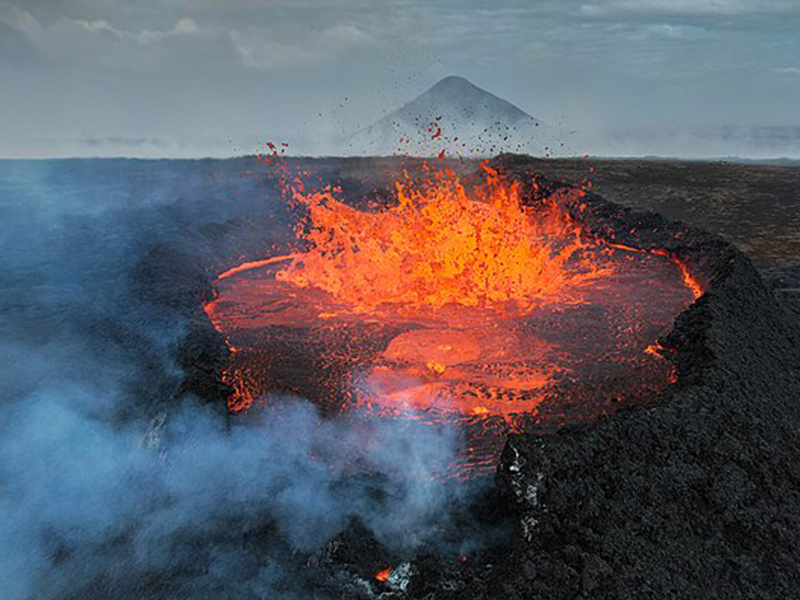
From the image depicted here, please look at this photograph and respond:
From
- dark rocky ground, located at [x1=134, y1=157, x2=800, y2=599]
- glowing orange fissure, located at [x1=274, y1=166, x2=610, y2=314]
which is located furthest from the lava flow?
dark rocky ground, located at [x1=134, y1=157, x2=800, y2=599]

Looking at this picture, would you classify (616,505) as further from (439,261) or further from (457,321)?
(439,261)

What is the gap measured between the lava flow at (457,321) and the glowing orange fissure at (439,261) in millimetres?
29

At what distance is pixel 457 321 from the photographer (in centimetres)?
650

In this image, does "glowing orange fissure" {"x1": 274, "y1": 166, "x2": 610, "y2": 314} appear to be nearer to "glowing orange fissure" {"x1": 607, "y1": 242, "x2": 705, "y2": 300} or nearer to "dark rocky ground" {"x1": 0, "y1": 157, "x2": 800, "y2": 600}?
"glowing orange fissure" {"x1": 607, "y1": 242, "x2": 705, "y2": 300}

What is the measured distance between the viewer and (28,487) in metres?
4.47

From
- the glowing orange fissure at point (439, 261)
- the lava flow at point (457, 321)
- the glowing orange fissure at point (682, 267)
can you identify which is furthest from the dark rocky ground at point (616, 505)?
the glowing orange fissure at point (439, 261)

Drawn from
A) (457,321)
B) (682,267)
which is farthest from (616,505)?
(682,267)

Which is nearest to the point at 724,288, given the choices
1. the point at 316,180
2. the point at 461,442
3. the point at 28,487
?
the point at 461,442

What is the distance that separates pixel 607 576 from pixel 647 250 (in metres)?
7.68

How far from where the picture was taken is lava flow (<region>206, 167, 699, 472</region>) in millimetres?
4848

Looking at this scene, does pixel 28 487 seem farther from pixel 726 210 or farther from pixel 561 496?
pixel 726 210

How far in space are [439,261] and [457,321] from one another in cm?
193

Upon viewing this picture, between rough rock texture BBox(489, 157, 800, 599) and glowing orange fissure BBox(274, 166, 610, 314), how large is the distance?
3.00 metres

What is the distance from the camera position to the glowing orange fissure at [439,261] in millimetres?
7383
